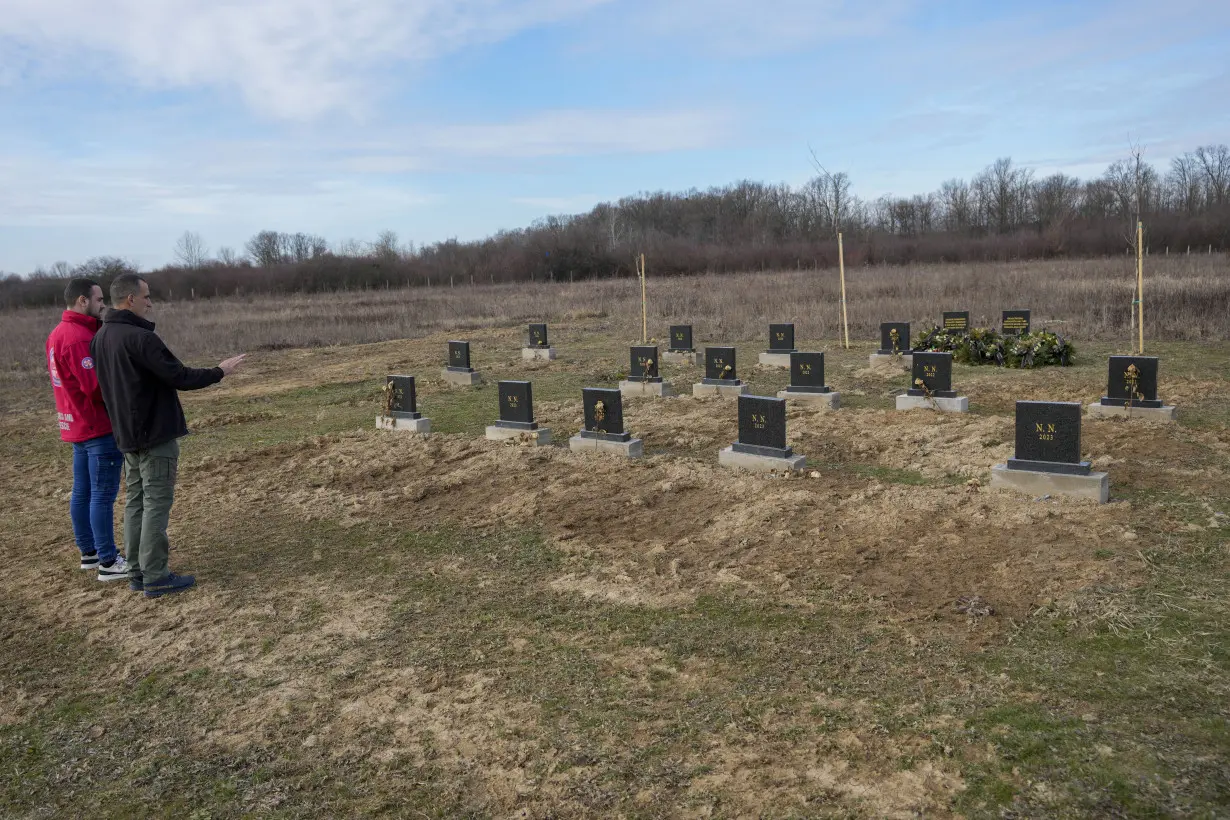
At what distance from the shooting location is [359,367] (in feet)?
50.1

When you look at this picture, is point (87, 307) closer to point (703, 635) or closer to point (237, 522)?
point (237, 522)

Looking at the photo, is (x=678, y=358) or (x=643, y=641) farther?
(x=678, y=358)

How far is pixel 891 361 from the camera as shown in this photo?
1251 cm

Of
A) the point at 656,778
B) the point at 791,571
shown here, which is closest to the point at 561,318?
the point at 791,571

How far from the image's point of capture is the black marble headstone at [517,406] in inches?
329

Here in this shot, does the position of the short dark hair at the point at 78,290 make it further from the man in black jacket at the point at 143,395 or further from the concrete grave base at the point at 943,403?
the concrete grave base at the point at 943,403

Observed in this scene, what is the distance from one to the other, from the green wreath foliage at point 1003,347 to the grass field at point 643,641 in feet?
12.5

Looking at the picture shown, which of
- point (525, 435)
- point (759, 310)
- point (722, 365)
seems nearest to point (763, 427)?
point (525, 435)

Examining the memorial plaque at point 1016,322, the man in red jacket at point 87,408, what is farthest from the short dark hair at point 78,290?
the memorial plaque at point 1016,322

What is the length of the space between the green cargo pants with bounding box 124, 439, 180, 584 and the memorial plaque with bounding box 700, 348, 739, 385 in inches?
292

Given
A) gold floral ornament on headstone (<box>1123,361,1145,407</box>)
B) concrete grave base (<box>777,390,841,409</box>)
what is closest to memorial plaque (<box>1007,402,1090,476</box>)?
gold floral ornament on headstone (<box>1123,361,1145,407</box>)

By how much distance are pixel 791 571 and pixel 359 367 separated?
12.0 meters

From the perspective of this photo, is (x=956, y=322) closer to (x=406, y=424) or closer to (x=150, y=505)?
(x=406, y=424)

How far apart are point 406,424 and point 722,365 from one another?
4211mm
